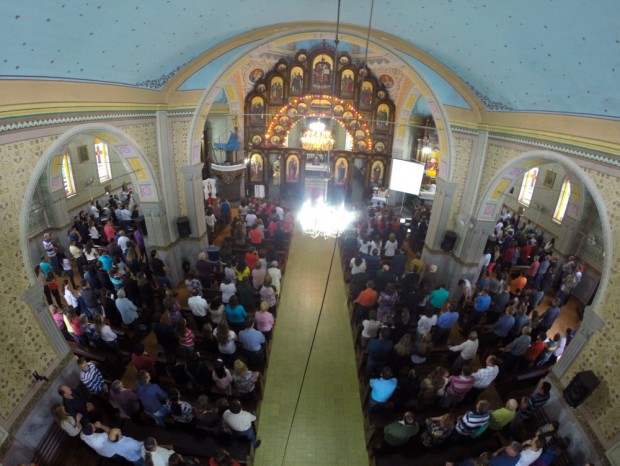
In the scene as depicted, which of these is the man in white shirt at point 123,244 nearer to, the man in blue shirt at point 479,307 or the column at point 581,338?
the man in blue shirt at point 479,307

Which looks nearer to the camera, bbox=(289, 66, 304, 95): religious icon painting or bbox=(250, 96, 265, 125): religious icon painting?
bbox=(289, 66, 304, 95): religious icon painting

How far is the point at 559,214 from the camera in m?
11.0

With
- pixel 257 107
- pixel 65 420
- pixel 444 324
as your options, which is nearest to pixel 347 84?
pixel 257 107

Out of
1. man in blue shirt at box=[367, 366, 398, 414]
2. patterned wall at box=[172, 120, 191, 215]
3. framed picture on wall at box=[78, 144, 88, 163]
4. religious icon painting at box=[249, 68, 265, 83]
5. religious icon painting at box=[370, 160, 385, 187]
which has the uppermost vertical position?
religious icon painting at box=[249, 68, 265, 83]

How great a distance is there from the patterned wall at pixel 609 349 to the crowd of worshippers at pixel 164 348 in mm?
4420

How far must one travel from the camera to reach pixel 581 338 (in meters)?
4.79

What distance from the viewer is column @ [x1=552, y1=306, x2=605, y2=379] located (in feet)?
15.1

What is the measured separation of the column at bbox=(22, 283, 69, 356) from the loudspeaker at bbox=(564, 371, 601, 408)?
6986mm

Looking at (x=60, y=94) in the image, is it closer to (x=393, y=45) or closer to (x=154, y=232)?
(x=154, y=232)

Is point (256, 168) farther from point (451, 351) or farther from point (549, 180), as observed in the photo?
point (451, 351)

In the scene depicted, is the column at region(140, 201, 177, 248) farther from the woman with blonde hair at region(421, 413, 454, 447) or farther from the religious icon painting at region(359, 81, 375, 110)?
the religious icon painting at region(359, 81, 375, 110)

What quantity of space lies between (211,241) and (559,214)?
10.9 metres

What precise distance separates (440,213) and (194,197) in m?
6.05

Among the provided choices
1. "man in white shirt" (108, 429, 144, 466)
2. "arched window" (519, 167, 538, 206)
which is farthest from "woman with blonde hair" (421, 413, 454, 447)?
"arched window" (519, 167, 538, 206)
